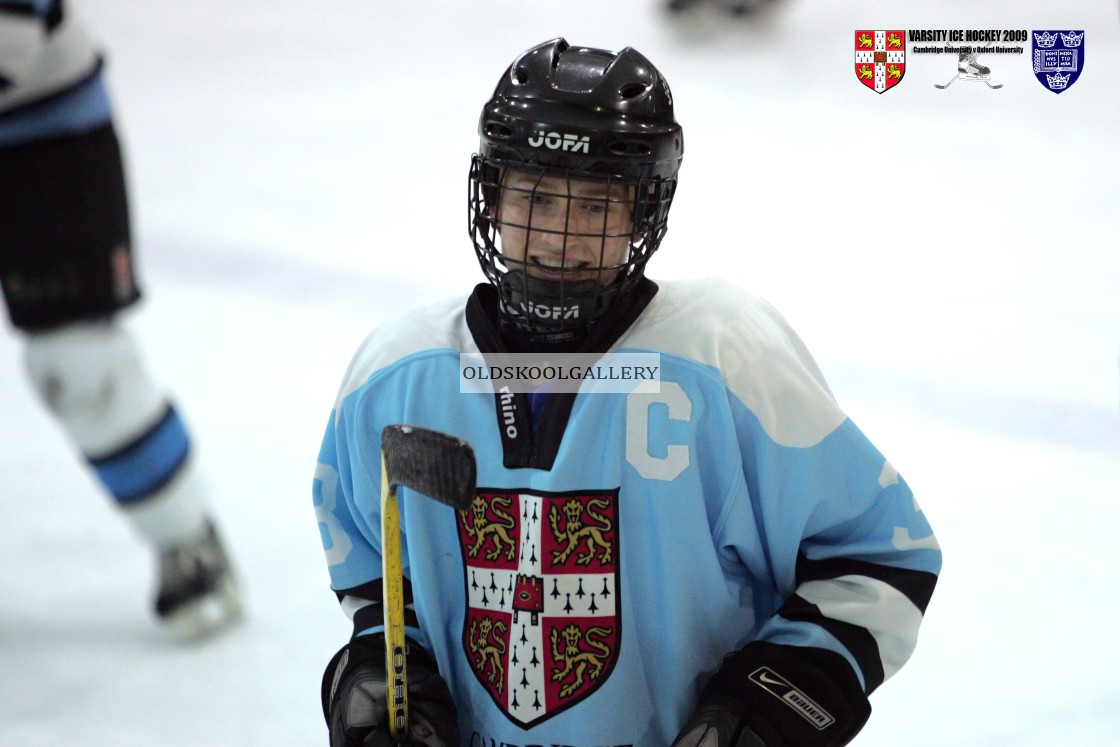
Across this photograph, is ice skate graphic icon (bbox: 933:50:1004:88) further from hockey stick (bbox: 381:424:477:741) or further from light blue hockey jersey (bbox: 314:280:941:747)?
hockey stick (bbox: 381:424:477:741)

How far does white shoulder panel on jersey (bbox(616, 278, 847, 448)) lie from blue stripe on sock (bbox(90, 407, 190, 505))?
1.51 m

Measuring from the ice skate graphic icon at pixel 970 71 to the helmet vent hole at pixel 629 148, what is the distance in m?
3.78

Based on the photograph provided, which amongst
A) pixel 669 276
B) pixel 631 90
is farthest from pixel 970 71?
pixel 631 90

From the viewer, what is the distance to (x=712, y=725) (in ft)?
3.79

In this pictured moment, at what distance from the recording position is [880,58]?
4.50 m

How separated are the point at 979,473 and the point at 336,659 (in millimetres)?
1713

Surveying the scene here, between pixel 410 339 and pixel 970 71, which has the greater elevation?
pixel 410 339

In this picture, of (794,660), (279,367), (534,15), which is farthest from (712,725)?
(534,15)

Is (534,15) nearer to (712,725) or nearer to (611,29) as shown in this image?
(611,29)

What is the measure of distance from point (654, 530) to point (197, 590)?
60.6 inches

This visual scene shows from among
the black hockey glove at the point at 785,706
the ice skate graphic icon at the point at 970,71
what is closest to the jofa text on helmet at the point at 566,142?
the black hockey glove at the point at 785,706

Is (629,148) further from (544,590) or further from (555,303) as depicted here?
(544,590)

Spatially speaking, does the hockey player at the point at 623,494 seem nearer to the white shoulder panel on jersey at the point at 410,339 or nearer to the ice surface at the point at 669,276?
the white shoulder panel on jersey at the point at 410,339

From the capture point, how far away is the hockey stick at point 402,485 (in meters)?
1.09
